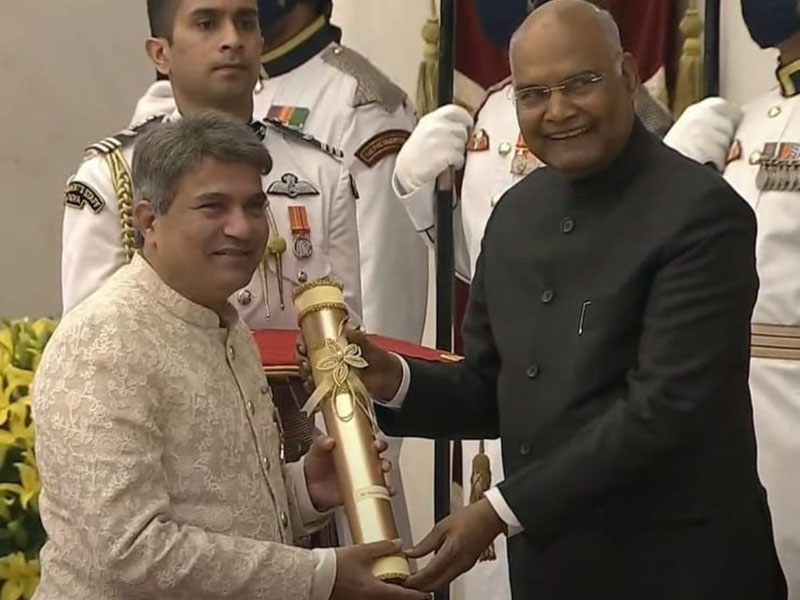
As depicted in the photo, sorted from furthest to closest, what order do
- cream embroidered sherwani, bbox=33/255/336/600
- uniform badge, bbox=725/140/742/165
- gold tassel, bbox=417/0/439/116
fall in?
gold tassel, bbox=417/0/439/116 < uniform badge, bbox=725/140/742/165 < cream embroidered sherwani, bbox=33/255/336/600

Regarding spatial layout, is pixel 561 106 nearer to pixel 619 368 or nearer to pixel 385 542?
pixel 619 368

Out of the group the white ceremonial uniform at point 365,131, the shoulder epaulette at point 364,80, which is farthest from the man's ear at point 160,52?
the shoulder epaulette at point 364,80

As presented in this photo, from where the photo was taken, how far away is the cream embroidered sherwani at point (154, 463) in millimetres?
1540

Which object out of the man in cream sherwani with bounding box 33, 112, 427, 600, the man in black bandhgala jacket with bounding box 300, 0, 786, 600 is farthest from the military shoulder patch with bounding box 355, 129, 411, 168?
the man in cream sherwani with bounding box 33, 112, 427, 600

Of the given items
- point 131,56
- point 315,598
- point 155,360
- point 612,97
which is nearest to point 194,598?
point 315,598

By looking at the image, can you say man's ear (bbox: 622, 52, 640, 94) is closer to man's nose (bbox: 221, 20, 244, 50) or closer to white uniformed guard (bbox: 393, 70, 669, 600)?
man's nose (bbox: 221, 20, 244, 50)

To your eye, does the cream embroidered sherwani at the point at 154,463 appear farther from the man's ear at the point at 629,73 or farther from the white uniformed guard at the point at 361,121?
the white uniformed guard at the point at 361,121

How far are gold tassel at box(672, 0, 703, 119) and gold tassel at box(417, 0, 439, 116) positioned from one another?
533 mm

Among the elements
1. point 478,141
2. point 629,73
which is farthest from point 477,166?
point 629,73

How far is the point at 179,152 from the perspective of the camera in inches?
64.4

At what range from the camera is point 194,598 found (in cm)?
160

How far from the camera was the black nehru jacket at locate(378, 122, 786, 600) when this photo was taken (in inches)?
67.1

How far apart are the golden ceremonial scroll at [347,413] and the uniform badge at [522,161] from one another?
100 cm

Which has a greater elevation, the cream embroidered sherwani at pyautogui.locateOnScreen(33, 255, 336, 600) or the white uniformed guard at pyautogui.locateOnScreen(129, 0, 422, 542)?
the white uniformed guard at pyautogui.locateOnScreen(129, 0, 422, 542)
